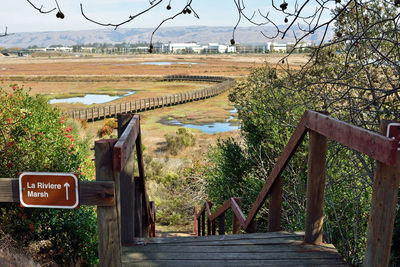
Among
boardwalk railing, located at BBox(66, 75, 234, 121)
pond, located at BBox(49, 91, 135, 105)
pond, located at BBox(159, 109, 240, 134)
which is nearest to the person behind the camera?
pond, located at BBox(159, 109, 240, 134)

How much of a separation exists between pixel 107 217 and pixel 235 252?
1.31 m

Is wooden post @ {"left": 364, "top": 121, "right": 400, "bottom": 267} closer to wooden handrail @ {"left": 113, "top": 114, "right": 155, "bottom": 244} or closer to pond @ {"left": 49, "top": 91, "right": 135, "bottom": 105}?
wooden handrail @ {"left": 113, "top": 114, "right": 155, "bottom": 244}

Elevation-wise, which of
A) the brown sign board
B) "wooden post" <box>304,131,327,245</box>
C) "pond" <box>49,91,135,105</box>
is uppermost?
the brown sign board

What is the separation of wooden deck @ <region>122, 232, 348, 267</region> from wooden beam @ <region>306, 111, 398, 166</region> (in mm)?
897

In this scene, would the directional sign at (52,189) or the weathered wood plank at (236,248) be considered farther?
the weathered wood plank at (236,248)

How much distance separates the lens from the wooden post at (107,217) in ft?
6.29

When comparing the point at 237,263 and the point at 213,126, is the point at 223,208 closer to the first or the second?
the point at 237,263

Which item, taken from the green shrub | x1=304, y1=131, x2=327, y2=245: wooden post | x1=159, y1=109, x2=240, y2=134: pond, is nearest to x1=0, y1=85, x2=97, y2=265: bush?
x1=304, y1=131, x2=327, y2=245: wooden post

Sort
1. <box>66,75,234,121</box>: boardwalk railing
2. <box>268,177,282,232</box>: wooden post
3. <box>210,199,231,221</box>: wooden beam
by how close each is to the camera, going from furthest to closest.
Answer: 1. <box>66,75,234,121</box>: boardwalk railing
2. <box>210,199,231,221</box>: wooden beam
3. <box>268,177,282,232</box>: wooden post

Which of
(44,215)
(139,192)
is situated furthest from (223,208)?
(44,215)

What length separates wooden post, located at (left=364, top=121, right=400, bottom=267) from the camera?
183 cm

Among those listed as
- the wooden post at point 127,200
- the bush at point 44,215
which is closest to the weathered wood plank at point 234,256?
the wooden post at point 127,200

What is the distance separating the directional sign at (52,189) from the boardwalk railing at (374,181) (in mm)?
1439

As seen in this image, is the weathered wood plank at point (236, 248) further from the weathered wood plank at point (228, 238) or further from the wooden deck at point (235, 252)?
the weathered wood plank at point (228, 238)
